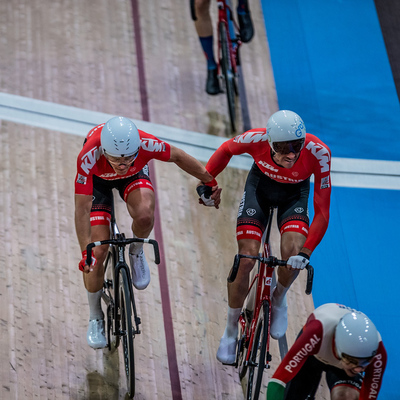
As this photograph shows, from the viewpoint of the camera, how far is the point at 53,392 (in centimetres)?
414

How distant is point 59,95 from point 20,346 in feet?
8.67

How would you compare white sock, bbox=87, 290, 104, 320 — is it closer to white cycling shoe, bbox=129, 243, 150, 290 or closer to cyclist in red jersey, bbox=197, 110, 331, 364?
white cycling shoe, bbox=129, 243, 150, 290

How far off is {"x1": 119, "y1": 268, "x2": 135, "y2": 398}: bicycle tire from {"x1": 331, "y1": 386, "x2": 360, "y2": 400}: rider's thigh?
3.65 feet

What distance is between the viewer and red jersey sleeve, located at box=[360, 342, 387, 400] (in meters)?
3.13

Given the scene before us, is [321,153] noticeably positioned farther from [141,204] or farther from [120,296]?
[120,296]

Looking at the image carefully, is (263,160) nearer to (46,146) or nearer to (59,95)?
(46,146)

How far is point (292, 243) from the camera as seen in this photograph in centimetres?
382

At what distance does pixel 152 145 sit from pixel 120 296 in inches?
34.0

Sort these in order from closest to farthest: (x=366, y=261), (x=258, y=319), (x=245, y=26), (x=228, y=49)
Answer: (x=258, y=319) → (x=366, y=261) → (x=228, y=49) → (x=245, y=26)

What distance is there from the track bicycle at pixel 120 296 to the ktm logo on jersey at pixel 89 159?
0.35 meters

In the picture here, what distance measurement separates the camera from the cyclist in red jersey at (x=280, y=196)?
12.2 ft

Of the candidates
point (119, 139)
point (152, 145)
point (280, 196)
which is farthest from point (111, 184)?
point (280, 196)

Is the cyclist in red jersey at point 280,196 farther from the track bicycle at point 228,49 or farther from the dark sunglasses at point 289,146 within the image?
the track bicycle at point 228,49

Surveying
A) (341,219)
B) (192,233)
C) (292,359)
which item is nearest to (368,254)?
(341,219)
